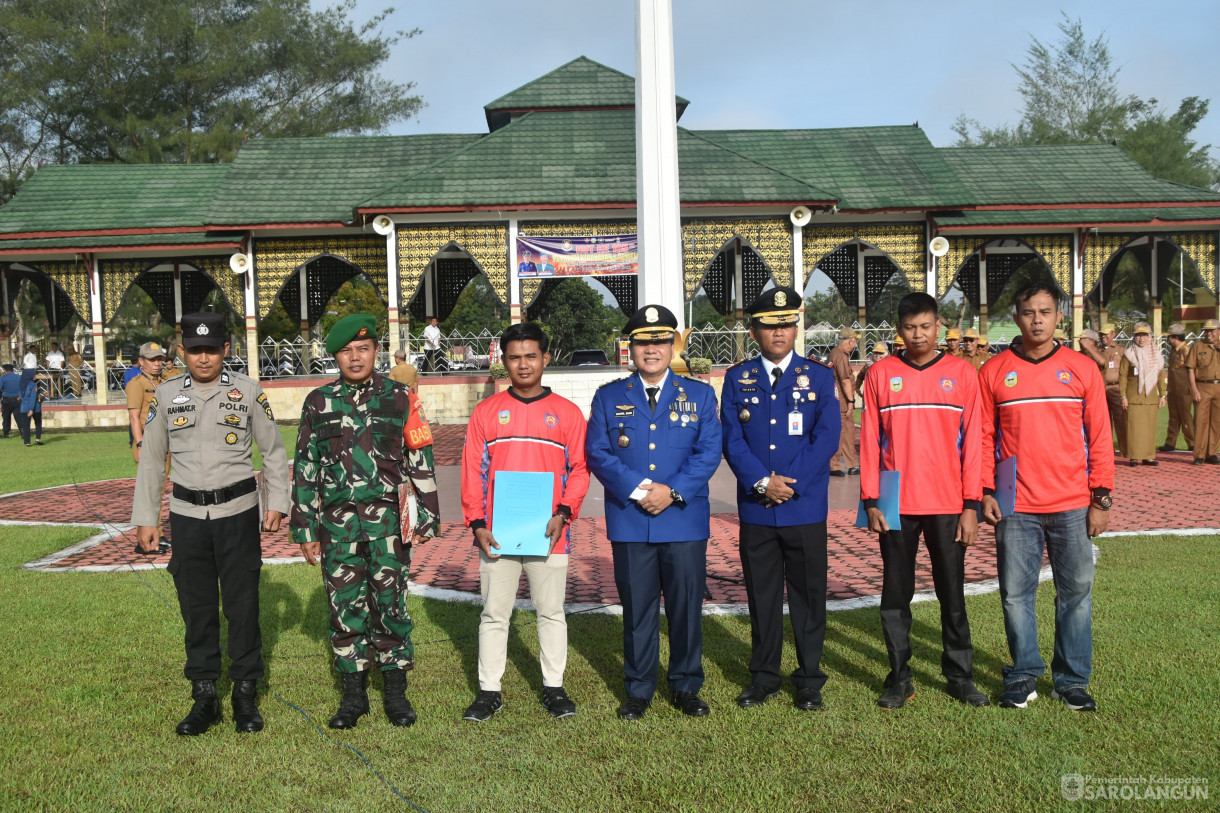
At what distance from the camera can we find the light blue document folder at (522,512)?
446 cm

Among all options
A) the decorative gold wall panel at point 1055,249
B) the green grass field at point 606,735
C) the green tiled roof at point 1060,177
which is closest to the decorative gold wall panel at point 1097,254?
the decorative gold wall panel at point 1055,249

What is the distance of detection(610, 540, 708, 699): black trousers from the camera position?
177 inches

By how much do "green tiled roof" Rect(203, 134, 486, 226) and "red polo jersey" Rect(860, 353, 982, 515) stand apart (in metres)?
19.0

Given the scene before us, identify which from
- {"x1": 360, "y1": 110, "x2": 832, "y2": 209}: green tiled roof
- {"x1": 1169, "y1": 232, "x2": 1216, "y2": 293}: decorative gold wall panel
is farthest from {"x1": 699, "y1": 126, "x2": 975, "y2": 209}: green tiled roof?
{"x1": 1169, "y1": 232, "x2": 1216, "y2": 293}: decorative gold wall panel

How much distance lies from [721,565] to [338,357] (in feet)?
13.5

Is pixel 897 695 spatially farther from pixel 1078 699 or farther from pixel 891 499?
pixel 891 499

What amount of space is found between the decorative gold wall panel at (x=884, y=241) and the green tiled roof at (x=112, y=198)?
14.3m

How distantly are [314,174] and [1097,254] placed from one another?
19.0 metres

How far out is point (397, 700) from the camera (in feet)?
14.8

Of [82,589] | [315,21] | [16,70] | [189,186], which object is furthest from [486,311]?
[82,589]

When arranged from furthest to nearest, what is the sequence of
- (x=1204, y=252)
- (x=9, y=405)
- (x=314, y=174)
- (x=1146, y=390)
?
(x=314, y=174)
(x=1204, y=252)
(x=9, y=405)
(x=1146, y=390)

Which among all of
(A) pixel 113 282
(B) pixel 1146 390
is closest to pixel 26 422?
(A) pixel 113 282

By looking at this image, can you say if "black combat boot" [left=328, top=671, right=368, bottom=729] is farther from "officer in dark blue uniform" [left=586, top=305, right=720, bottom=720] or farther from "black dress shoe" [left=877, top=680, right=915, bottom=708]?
"black dress shoe" [left=877, top=680, right=915, bottom=708]

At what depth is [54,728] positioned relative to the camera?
4.45 m
